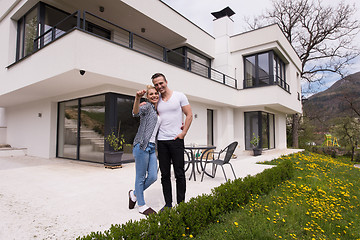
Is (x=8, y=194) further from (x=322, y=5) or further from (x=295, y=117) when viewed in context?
(x=322, y=5)

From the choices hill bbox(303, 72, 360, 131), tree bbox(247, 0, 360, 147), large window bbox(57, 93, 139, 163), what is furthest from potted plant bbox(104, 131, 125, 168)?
hill bbox(303, 72, 360, 131)

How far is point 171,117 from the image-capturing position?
245 cm

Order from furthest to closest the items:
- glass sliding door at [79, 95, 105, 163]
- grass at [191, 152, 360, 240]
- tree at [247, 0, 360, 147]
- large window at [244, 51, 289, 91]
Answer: tree at [247, 0, 360, 147], large window at [244, 51, 289, 91], glass sliding door at [79, 95, 105, 163], grass at [191, 152, 360, 240]

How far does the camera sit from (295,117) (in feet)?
56.7

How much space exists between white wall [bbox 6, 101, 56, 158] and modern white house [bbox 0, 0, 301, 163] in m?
0.04

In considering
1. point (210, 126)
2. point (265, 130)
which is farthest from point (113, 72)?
point (265, 130)

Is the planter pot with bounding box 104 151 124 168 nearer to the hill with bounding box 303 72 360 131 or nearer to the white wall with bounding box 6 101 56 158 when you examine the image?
the white wall with bounding box 6 101 56 158

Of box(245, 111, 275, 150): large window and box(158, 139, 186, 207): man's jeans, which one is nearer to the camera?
box(158, 139, 186, 207): man's jeans

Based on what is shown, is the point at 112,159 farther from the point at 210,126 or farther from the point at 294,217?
the point at 210,126

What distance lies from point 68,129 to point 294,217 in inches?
298

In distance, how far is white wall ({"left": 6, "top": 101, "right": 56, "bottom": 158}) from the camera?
26.9 feet

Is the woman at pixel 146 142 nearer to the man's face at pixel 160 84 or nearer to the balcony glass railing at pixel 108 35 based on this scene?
the man's face at pixel 160 84

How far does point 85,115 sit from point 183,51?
5.40m

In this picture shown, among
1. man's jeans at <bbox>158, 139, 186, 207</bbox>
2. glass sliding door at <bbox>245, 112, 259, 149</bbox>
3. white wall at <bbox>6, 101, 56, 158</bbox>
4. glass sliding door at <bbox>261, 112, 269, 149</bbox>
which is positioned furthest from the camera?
glass sliding door at <bbox>261, 112, 269, 149</bbox>
